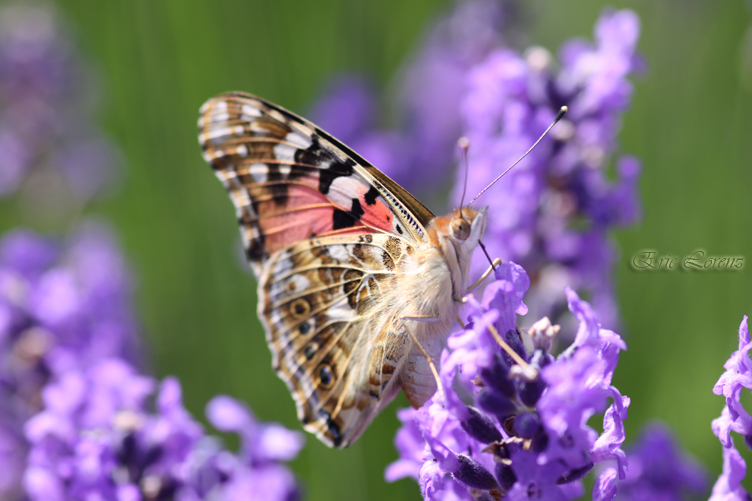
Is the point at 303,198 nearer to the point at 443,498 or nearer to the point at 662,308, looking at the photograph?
the point at 443,498

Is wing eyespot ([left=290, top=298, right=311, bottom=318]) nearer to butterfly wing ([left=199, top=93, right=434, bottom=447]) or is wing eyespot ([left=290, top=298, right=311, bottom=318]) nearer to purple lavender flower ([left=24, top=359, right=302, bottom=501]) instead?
butterfly wing ([left=199, top=93, right=434, bottom=447])

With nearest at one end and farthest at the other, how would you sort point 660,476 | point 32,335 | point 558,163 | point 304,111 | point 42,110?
point 660,476 < point 558,163 < point 32,335 < point 42,110 < point 304,111

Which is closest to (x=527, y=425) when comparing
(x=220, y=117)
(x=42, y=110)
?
(x=220, y=117)

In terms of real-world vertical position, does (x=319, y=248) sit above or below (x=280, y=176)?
below

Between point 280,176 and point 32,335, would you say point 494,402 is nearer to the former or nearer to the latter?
point 280,176

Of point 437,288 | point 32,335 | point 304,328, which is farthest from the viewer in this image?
point 32,335

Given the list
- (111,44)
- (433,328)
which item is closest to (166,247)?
(111,44)
